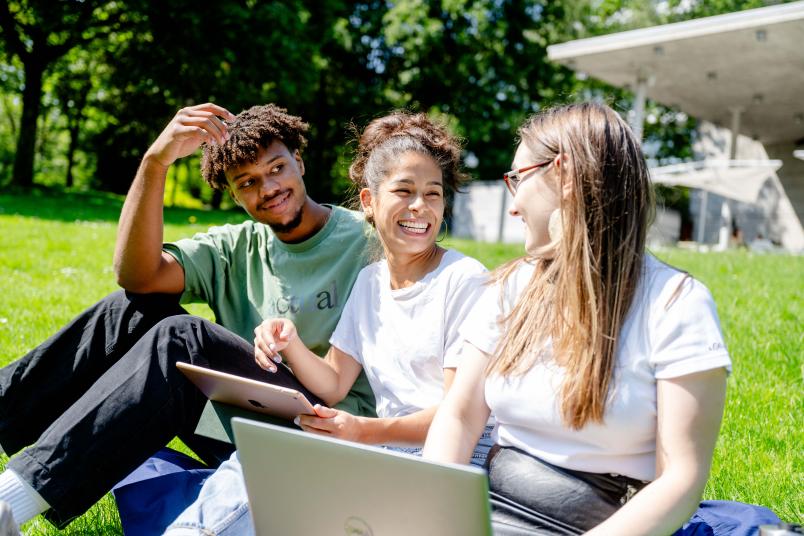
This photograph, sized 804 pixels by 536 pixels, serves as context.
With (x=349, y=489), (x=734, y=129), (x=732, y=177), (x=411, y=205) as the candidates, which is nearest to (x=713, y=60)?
(x=732, y=177)

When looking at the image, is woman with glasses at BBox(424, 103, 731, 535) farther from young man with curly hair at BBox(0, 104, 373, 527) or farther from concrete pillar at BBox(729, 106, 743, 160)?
concrete pillar at BBox(729, 106, 743, 160)

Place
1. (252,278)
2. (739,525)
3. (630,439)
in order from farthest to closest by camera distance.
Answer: (252,278) → (739,525) → (630,439)

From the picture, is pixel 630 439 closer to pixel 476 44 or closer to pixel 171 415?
pixel 171 415

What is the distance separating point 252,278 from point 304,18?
17.6 m

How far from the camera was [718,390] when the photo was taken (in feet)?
5.17

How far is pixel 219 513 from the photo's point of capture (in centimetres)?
202

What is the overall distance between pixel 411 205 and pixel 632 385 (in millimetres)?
1109

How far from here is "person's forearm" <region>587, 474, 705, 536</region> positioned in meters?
1.57

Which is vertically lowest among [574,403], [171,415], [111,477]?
[111,477]

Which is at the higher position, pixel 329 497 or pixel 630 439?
pixel 630 439

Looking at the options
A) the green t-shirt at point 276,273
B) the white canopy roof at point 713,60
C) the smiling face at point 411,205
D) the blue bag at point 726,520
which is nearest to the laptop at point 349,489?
the blue bag at point 726,520

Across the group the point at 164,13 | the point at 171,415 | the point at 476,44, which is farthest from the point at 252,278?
the point at 476,44

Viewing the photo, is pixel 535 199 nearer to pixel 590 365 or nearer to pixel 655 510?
pixel 590 365

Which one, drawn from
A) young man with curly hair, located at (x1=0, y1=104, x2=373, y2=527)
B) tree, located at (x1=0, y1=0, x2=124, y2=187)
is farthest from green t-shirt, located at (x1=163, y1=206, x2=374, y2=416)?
tree, located at (x1=0, y1=0, x2=124, y2=187)
